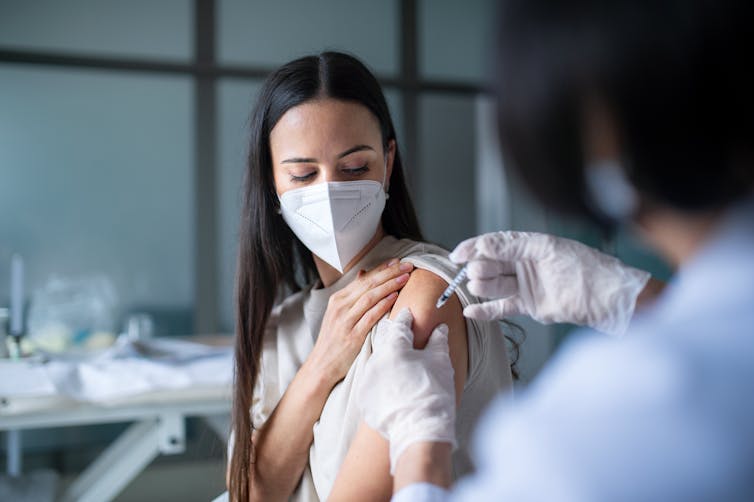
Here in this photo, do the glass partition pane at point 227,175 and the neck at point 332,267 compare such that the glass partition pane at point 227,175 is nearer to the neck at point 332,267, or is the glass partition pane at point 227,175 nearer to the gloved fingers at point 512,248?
the neck at point 332,267

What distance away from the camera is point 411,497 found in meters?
0.80

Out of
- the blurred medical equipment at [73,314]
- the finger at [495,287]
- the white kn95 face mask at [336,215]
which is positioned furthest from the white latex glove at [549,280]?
the blurred medical equipment at [73,314]

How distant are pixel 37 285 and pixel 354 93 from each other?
3.26 m

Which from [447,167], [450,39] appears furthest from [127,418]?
[450,39]

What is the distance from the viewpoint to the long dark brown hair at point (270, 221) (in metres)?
1.32

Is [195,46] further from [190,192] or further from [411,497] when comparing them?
[411,497]

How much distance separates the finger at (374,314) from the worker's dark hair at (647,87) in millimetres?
648

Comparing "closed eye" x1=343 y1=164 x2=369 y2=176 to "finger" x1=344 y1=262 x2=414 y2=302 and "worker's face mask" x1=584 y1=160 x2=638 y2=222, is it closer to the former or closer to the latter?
"finger" x1=344 y1=262 x2=414 y2=302

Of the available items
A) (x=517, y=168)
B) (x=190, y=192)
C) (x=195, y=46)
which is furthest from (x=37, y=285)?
(x=517, y=168)

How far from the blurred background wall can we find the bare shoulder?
265cm

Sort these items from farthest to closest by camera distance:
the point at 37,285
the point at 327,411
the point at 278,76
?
the point at 37,285 → the point at 278,76 → the point at 327,411

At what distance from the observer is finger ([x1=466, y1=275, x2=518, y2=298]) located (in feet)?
3.55

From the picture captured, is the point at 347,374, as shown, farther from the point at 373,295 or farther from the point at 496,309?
the point at 496,309

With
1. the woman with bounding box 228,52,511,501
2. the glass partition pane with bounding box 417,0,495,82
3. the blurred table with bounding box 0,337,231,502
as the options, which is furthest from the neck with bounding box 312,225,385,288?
the glass partition pane with bounding box 417,0,495,82
